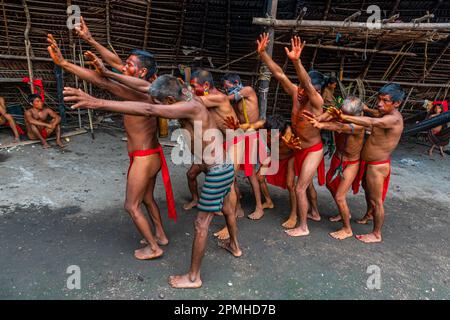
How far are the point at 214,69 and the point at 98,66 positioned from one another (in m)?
5.29

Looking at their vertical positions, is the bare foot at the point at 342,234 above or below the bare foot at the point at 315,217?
above

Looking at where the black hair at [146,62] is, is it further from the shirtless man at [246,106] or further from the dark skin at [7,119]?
the dark skin at [7,119]

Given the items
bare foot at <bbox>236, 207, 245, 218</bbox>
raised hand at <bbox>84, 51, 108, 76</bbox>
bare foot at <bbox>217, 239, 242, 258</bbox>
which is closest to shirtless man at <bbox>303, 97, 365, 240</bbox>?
bare foot at <bbox>236, 207, 245, 218</bbox>

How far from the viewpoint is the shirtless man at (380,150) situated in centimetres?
344

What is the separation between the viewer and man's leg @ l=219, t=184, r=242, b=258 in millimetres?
3133

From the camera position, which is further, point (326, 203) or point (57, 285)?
point (326, 203)

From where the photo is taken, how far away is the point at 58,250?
324 centimetres

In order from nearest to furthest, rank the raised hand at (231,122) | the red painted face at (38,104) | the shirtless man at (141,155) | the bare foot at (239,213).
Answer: the shirtless man at (141,155), the raised hand at (231,122), the bare foot at (239,213), the red painted face at (38,104)

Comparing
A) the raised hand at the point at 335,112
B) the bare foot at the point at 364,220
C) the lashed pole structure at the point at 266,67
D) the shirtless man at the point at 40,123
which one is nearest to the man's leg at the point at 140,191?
the raised hand at the point at 335,112

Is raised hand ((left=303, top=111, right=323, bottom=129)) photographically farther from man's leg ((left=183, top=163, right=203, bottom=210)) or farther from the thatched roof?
the thatched roof

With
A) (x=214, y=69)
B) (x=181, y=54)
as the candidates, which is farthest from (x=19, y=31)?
(x=214, y=69)

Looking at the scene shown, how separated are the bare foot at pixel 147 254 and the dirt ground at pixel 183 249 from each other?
0.05 metres

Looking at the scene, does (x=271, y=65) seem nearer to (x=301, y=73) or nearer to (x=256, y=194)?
(x=301, y=73)
